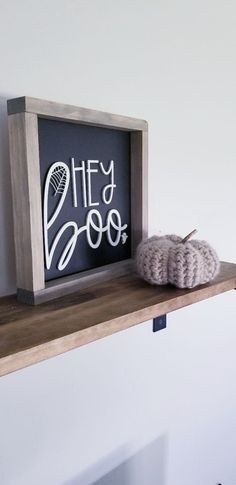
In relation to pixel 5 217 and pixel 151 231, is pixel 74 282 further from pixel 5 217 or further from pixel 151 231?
pixel 151 231

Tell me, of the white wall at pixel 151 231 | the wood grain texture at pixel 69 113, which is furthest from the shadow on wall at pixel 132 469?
the wood grain texture at pixel 69 113

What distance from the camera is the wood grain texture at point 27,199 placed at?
541 mm

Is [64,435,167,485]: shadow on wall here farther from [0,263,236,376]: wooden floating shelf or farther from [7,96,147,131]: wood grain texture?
[7,96,147,131]: wood grain texture

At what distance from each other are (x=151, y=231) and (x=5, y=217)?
0.38m

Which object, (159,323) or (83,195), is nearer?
(83,195)

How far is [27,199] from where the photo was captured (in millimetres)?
548

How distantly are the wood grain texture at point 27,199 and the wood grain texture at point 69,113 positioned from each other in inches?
0.4

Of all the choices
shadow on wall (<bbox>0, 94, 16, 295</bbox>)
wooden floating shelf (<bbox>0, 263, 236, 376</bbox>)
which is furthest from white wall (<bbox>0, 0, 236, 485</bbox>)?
wooden floating shelf (<bbox>0, 263, 236, 376</bbox>)

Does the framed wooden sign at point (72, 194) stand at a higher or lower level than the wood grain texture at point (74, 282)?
higher

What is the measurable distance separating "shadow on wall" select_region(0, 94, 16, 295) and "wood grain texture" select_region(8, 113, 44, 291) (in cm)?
5

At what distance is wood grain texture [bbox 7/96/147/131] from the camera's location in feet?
1.75

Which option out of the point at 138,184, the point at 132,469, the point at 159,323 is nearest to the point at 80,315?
the point at 138,184

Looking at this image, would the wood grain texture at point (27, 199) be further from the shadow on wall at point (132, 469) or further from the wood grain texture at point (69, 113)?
the shadow on wall at point (132, 469)

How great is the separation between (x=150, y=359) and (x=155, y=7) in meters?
0.78
